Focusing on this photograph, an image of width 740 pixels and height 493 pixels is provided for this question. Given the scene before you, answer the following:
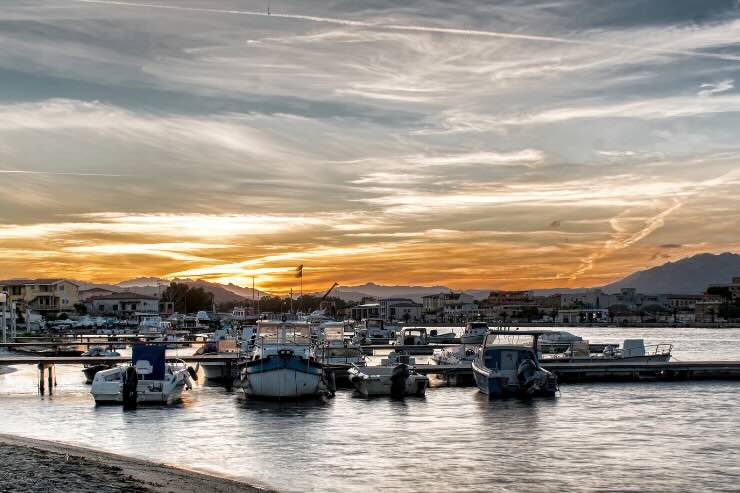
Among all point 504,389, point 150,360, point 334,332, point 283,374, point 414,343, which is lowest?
point 504,389

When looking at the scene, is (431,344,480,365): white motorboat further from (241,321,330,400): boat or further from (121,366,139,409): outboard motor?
(121,366,139,409): outboard motor

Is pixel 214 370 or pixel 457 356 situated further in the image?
pixel 457 356

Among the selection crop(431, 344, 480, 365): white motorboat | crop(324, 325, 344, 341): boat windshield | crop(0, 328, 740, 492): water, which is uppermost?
crop(324, 325, 344, 341): boat windshield

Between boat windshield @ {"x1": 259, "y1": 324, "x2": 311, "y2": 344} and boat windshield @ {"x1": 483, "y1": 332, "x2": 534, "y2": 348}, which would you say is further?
boat windshield @ {"x1": 483, "y1": 332, "x2": 534, "y2": 348}

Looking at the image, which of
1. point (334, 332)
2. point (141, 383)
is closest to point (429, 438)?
point (141, 383)

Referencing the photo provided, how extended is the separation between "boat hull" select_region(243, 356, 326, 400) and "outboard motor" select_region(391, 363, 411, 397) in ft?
17.3

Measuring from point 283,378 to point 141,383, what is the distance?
24.8 ft

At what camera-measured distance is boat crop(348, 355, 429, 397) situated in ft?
174

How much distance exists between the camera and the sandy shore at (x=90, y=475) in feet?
73.3

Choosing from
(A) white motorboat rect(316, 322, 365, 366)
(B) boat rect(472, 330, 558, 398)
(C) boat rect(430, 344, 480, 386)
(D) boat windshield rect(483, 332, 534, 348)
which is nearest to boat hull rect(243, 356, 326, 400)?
(B) boat rect(472, 330, 558, 398)

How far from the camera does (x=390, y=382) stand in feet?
174

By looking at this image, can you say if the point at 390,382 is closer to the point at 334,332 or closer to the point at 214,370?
the point at 214,370

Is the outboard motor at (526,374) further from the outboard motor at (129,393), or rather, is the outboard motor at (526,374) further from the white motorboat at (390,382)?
the outboard motor at (129,393)

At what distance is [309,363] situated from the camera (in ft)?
164
